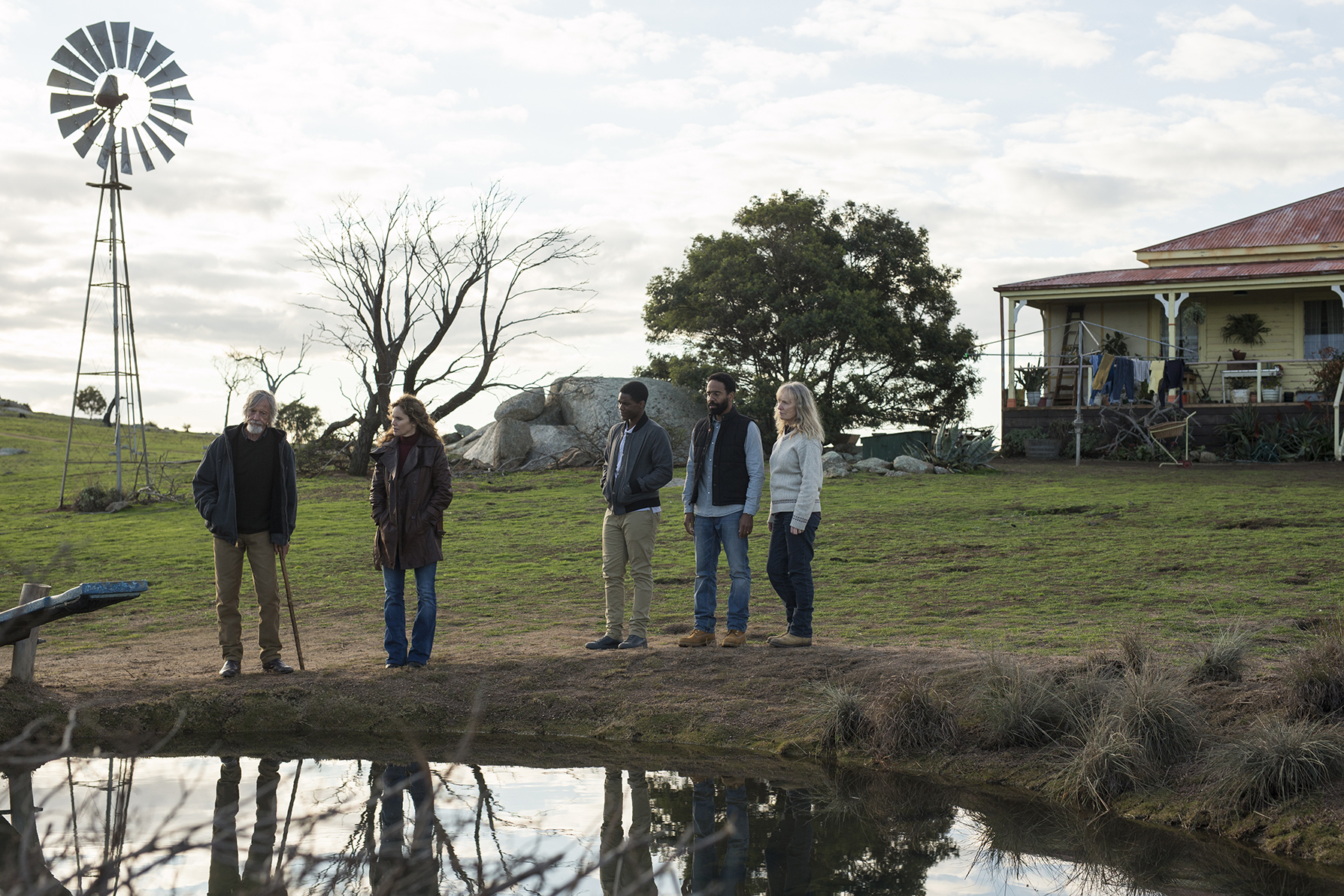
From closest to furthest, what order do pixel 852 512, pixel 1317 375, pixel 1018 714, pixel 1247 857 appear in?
pixel 1247 857, pixel 1018 714, pixel 852 512, pixel 1317 375

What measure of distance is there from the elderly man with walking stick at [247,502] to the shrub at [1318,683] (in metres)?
6.37

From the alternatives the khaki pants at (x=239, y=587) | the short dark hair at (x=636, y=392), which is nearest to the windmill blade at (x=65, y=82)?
the khaki pants at (x=239, y=587)

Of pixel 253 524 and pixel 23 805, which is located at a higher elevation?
pixel 253 524

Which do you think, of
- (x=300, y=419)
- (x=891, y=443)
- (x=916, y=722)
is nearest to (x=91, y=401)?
(x=300, y=419)

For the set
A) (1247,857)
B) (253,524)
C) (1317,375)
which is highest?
(1317,375)

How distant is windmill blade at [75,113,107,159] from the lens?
71.6ft

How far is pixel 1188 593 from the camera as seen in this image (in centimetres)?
1147

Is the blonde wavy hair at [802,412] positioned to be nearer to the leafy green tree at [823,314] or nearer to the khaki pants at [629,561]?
the khaki pants at [629,561]

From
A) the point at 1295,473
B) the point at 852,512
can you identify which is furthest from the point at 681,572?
the point at 1295,473

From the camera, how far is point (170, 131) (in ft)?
70.0

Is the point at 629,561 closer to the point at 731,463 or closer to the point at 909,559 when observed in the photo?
the point at 731,463

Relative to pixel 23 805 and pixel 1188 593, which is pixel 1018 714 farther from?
pixel 23 805

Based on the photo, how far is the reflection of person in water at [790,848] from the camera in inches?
213

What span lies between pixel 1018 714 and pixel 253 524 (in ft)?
17.2
